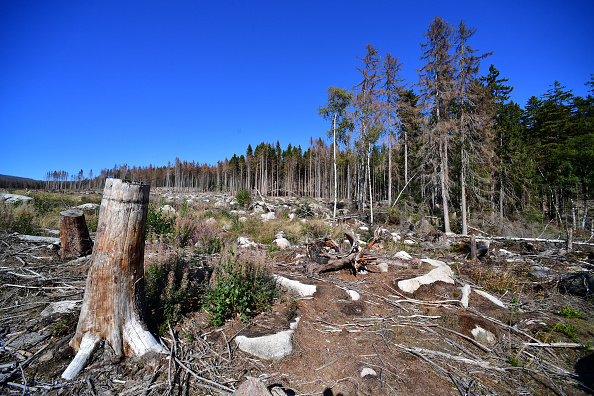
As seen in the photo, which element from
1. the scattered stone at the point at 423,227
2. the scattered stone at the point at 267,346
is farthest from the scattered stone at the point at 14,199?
the scattered stone at the point at 423,227

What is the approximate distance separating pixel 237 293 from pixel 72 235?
12.1 ft

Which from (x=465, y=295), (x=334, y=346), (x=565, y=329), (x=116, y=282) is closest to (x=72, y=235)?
(x=116, y=282)

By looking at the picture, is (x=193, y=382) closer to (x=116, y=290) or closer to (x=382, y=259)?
(x=116, y=290)

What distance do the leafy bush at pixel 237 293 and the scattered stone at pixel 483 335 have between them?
321 cm

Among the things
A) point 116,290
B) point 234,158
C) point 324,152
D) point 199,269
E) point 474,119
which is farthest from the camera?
point 234,158

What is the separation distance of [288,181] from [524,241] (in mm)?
41174

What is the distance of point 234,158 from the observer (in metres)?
55.8

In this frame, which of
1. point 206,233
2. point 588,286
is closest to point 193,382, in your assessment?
point 206,233

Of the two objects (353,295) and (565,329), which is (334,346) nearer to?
(353,295)

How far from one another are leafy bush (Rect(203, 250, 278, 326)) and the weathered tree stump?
9.89 ft

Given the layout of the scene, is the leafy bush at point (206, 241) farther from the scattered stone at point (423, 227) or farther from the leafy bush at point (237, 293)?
the scattered stone at point (423, 227)

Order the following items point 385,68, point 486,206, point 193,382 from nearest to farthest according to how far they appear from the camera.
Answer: point 193,382 → point 486,206 → point 385,68

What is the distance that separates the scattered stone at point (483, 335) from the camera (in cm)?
363

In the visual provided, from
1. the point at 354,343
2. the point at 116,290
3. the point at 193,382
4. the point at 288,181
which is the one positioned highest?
the point at 288,181
